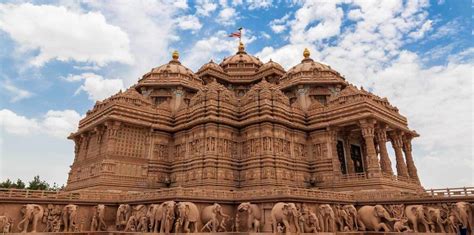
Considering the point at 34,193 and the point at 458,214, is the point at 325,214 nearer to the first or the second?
the point at 458,214

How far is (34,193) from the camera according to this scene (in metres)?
20.4

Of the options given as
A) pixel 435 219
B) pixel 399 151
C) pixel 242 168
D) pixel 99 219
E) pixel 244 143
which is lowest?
pixel 435 219

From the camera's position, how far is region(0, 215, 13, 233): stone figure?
709 inches

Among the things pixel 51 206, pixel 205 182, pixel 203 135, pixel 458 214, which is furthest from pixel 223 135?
pixel 458 214

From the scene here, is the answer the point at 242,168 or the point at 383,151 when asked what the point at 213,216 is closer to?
the point at 242,168

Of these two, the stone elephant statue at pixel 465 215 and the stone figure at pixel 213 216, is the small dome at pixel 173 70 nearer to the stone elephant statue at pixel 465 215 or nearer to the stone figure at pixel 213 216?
the stone figure at pixel 213 216

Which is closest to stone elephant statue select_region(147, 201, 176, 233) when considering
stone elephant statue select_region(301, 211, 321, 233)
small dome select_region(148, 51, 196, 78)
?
stone elephant statue select_region(301, 211, 321, 233)

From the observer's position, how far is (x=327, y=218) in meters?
19.5

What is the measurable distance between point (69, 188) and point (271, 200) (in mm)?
23015

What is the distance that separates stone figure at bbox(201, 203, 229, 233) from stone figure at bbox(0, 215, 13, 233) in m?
11.4

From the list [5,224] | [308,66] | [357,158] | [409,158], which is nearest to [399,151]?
[409,158]

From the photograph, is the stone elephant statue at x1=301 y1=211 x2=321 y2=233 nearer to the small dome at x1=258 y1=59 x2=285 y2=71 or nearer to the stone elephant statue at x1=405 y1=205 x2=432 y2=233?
the stone elephant statue at x1=405 y1=205 x2=432 y2=233

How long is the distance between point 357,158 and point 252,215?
18.4 meters

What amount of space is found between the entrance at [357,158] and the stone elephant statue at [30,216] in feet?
90.3
